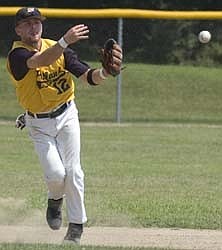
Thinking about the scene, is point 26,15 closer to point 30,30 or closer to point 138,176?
point 30,30

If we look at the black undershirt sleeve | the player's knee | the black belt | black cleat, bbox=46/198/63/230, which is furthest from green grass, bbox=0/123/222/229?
the black undershirt sleeve

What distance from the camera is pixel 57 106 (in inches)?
293

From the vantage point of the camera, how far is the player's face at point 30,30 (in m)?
7.22

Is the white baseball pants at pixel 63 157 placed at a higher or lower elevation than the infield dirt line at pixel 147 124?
higher

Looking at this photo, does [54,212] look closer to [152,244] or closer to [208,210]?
[152,244]

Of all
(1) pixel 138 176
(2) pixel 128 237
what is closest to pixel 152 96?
(1) pixel 138 176

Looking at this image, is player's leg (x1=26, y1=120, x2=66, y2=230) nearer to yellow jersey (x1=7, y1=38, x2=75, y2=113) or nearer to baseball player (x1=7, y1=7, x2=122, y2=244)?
baseball player (x1=7, y1=7, x2=122, y2=244)

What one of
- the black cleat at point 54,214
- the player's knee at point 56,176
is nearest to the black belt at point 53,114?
the player's knee at point 56,176

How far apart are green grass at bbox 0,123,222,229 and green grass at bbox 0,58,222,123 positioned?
233cm

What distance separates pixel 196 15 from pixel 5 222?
10.1 metres

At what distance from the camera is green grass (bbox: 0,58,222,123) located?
61.8 feet

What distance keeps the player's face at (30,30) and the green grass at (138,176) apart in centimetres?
187

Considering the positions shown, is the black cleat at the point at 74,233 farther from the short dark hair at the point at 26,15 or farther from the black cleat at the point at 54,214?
the short dark hair at the point at 26,15

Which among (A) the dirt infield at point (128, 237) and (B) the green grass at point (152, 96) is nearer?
(A) the dirt infield at point (128, 237)
